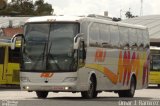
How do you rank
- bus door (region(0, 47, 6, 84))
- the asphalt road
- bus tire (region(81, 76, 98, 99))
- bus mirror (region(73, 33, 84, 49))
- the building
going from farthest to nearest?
the building, bus door (region(0, 47, 6, 84)), bus tire (region(81, 76, 98, 99)), bus mirror (region(73, 33, 84, 49)), the asphalt road

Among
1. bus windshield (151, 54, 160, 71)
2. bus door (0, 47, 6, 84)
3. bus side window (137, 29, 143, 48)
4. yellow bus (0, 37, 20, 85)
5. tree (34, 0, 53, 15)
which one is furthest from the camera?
tree (34, 0, 53, 15)

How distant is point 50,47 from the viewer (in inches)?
1038

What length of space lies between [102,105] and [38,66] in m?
4.50

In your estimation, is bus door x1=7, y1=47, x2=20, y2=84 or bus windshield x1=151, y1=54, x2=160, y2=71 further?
bus windshield x1=151, y1=54, x2=160, y2=71

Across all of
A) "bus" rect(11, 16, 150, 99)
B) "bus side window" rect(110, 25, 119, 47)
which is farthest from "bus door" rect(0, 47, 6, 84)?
"bus" rect(11, 16, 150, 99)

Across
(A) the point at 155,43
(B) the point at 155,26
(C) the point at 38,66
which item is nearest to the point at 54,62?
(C) the point at 38,66

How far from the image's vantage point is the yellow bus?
1576 inches

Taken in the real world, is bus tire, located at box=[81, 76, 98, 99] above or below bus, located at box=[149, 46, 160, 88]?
above

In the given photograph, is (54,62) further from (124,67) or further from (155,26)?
(155,26)

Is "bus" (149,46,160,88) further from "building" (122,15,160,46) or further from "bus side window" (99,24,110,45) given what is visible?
"building" (122,15,160,46)

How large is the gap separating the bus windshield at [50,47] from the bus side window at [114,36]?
3357 mm

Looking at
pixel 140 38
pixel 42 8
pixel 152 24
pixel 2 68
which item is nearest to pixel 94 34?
pixel 140 38

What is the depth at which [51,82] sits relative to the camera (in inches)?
1025

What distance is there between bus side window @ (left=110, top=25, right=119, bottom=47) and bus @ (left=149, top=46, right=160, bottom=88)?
17.8 metres
